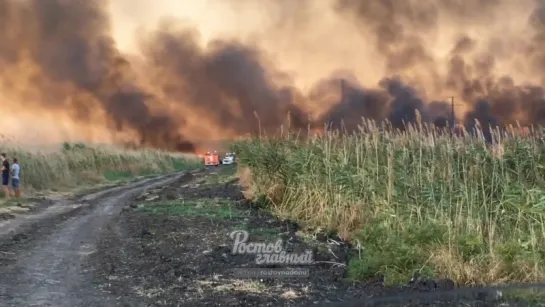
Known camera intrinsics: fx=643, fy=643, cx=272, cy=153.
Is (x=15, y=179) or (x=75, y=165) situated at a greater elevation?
(x=75, y=165)

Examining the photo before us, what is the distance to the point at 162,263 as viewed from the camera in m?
10.1

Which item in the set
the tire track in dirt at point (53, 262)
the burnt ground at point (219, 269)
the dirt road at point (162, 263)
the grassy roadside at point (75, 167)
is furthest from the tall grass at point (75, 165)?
the burnt ground at point (219, 269)

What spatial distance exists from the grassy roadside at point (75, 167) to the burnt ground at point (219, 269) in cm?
1356

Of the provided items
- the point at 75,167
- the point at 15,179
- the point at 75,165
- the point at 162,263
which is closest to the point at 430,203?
the point at 162,263

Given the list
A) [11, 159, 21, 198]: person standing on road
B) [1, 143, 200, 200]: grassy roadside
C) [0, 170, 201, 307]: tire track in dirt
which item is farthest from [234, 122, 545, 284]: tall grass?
[1, 143, 200, 200]: grassy roadside

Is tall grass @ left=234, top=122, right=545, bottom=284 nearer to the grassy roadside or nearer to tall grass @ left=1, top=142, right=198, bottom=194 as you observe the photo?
the grassy roadside

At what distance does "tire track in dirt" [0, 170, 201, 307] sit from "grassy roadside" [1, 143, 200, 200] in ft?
32.0

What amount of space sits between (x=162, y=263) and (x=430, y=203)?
4213mm

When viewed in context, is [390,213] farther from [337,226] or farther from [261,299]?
[261,299]

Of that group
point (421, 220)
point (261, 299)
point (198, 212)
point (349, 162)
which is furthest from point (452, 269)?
point (198, 212)

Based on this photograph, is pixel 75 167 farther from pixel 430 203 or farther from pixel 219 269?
pixel 430 203

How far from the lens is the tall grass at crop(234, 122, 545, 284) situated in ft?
26.3

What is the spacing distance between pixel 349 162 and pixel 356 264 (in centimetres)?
379

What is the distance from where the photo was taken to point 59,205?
21.5 meters
